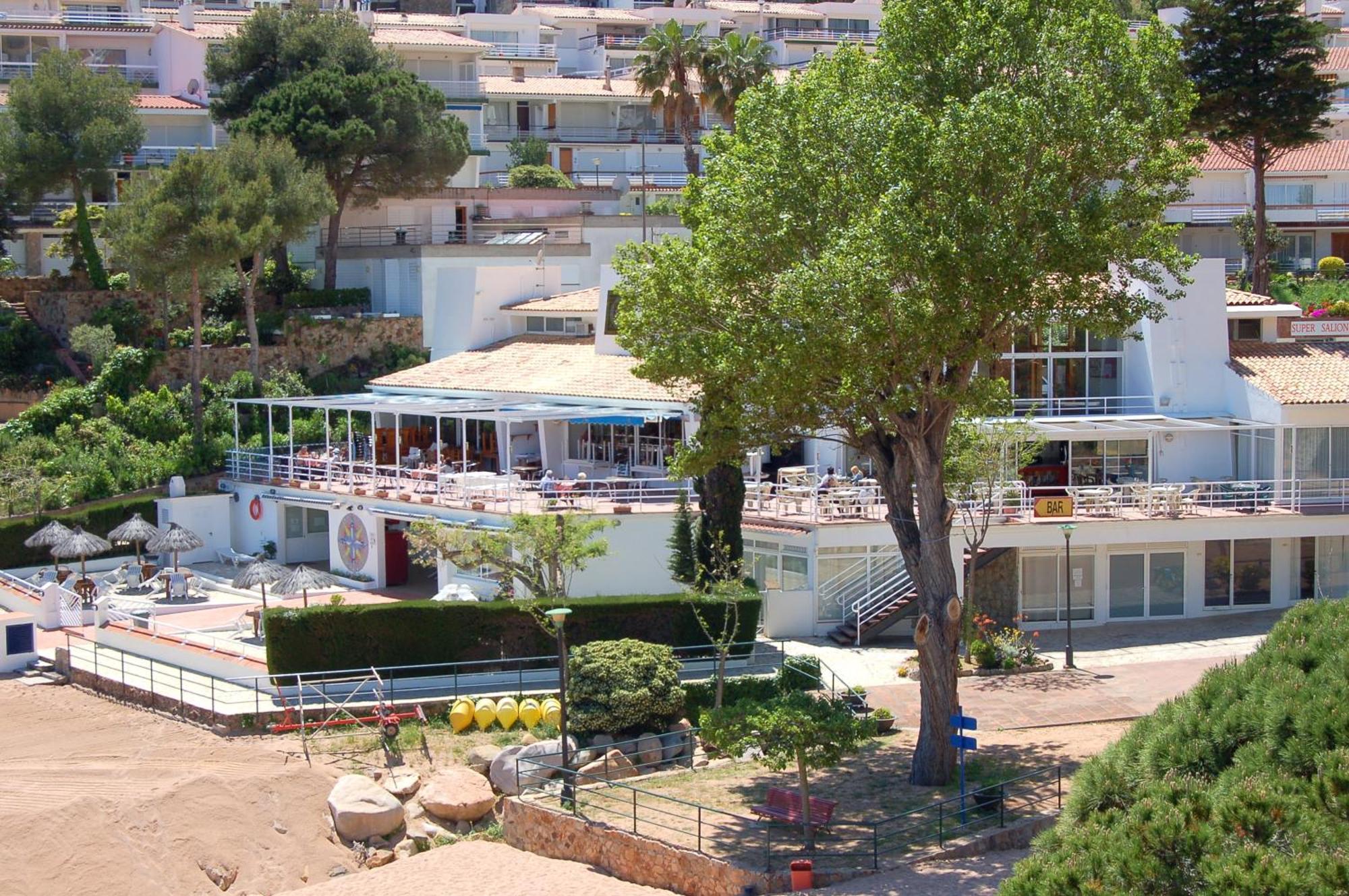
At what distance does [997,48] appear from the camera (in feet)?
77.2

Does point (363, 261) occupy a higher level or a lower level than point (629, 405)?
higher

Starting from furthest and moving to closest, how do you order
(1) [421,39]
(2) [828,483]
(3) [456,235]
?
(1) [421,39] < (3) [456,235] < (2) [828,483]

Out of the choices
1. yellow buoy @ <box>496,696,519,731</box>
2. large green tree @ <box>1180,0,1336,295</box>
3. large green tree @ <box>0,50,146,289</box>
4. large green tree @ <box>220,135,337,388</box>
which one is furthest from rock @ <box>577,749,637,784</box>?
large green tree @ <box>0,50,146,289</box>

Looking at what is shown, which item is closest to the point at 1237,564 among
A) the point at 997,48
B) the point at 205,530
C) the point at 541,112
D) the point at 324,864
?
the point at 997,48

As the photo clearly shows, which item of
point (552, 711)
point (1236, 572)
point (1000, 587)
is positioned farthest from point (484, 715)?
point (1236, 572)

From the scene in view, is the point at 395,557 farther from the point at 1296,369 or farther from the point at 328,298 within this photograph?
the point at 1296,369

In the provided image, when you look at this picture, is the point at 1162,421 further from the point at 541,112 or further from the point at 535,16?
the point at 535,16

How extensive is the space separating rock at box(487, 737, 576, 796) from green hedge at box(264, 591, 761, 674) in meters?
3.71

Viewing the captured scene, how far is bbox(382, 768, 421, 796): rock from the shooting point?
27438 millimetres

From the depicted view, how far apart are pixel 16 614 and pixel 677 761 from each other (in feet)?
51.7

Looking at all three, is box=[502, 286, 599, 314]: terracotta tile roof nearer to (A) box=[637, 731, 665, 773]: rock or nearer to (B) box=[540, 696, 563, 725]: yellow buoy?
(B) box=[540, 696, 563, 725]: yellow buoy

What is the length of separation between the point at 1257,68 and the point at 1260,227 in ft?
15.4

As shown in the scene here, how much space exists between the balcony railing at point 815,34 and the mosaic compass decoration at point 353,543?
49273 millimetres

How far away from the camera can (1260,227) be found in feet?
156
